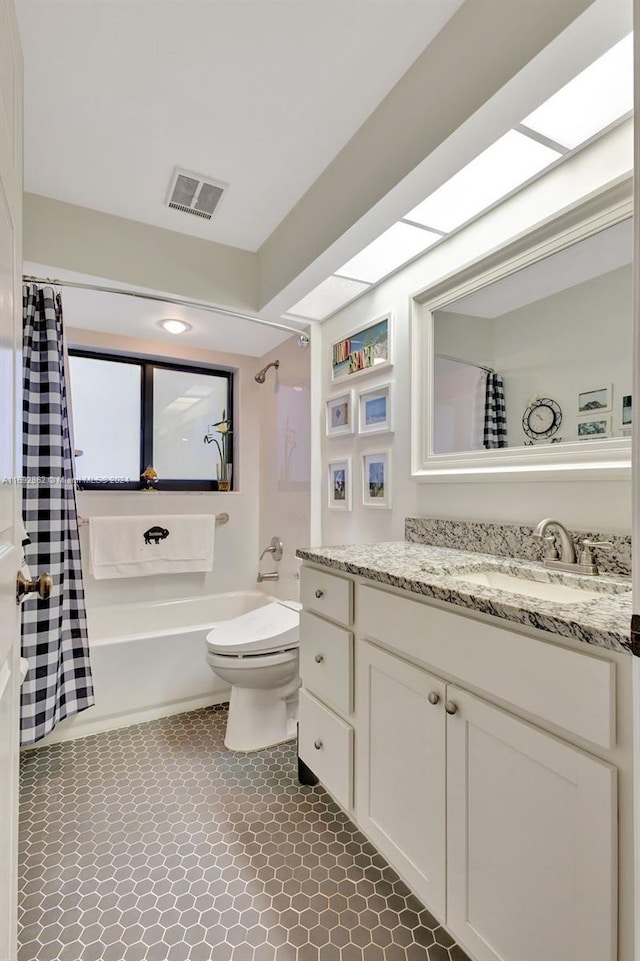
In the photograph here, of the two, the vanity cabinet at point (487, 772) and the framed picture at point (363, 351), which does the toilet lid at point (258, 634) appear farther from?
the framed picture at point (363, 351)

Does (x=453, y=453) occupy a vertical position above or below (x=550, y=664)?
above

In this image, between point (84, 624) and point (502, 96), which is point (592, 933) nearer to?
point (502, 96)

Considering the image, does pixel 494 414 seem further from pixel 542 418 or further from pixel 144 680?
pixel 144 680

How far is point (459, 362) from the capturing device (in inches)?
65.9

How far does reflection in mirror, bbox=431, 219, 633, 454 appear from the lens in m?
1.20

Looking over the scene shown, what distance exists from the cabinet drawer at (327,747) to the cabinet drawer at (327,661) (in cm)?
5

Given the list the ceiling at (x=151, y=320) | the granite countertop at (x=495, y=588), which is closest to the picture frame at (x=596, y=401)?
the granite countertop at (x=495, y=588)

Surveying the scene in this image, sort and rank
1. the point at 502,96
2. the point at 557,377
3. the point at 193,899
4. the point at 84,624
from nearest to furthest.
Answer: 1. the point at 502,96
2. the point at 193,899
3. the point at 557,377
4. the point at 84,624

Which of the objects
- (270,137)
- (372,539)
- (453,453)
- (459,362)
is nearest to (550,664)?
(453,453)

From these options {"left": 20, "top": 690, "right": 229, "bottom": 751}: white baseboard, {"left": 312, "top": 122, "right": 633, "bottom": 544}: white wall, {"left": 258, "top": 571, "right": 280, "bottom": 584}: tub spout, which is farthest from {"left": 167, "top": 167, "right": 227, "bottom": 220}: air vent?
{"left": 20, "top": 690, "right": 229, "bottom": 751}: white baseboard

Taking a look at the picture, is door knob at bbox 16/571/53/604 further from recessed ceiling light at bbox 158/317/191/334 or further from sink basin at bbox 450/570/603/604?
recessed ceiling light at bbox 158/317/191/334

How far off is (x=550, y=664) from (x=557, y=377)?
875mm

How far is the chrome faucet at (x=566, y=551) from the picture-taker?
3.85 ft

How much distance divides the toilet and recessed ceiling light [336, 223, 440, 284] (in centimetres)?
153
